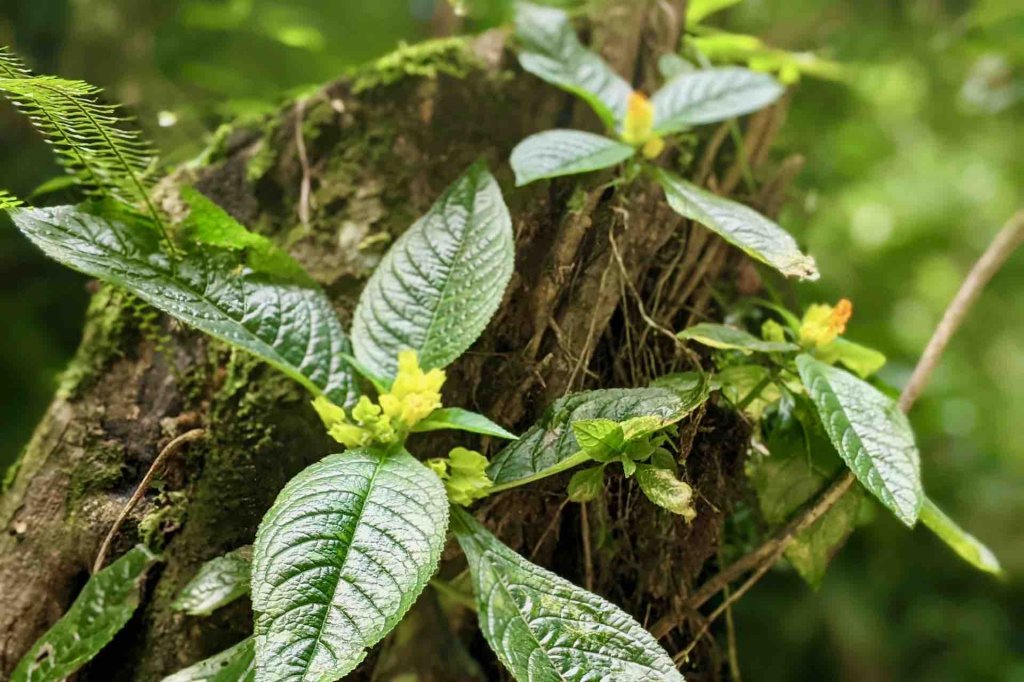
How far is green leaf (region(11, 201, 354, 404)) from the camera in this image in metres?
0.72

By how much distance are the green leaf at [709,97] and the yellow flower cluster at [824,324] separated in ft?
0.92

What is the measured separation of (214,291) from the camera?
770 mm

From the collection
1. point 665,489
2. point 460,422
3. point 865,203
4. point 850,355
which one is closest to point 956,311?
point 850,355

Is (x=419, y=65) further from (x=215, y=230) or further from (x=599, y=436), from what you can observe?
(x=599, y=436)

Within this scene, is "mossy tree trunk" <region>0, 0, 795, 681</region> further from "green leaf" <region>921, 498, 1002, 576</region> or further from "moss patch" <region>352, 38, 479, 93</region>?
"green leaf" <region>921, 498, 1002, 576</region>

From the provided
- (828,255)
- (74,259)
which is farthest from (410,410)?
(828,255)

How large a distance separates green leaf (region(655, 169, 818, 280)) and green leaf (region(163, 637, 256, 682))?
1.98 feet

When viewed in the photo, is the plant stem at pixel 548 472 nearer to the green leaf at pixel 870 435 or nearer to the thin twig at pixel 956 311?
the green leaf at pixel 870 435

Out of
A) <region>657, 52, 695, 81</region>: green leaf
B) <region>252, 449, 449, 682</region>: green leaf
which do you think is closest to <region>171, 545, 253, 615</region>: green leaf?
<region>252, 449, 449, 682</region>: green leaf

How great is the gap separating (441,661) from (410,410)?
0.43m

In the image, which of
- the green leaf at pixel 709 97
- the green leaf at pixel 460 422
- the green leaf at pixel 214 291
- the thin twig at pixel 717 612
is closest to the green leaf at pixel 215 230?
the green leaf at pixel 214 291

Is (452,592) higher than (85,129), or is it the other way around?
(85,129)

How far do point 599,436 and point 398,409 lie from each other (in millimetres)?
199

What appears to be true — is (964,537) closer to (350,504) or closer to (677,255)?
(677,255)
